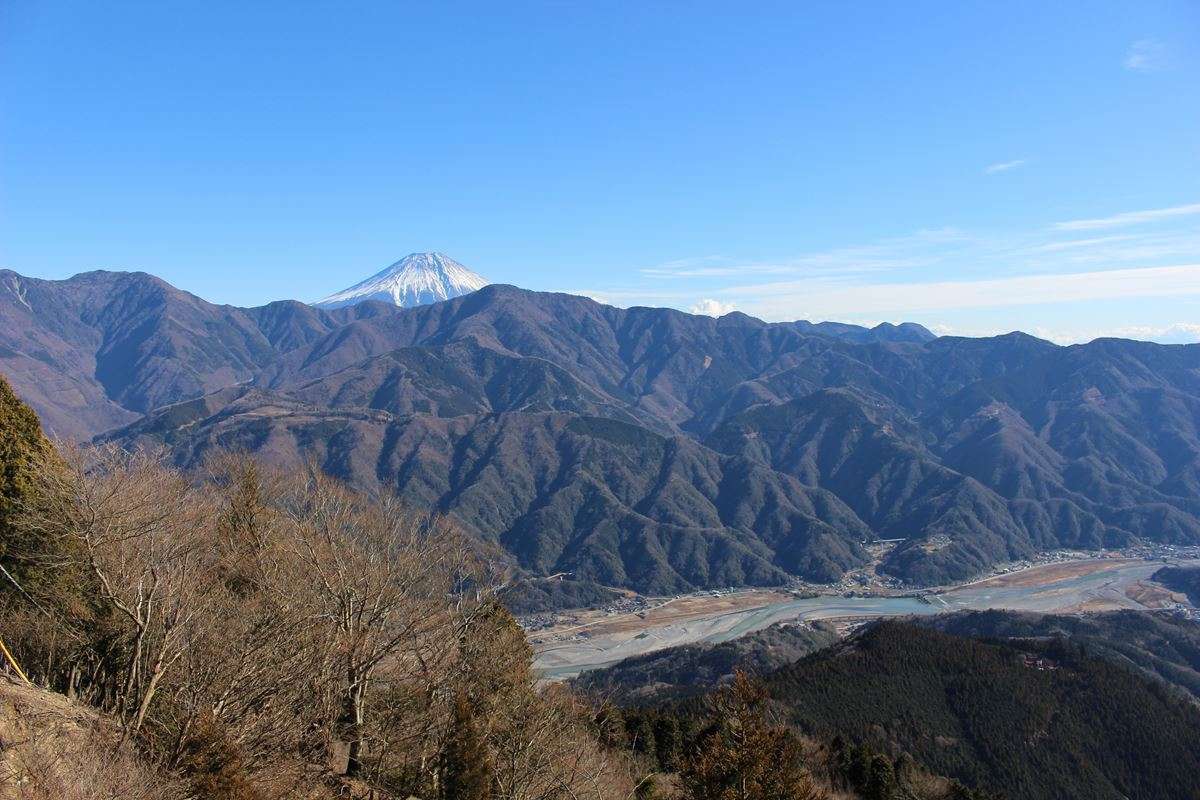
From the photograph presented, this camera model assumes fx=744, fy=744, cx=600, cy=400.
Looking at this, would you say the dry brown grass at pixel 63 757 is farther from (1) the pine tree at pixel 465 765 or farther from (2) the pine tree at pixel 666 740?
(2) the pine tree at pixel 666 740

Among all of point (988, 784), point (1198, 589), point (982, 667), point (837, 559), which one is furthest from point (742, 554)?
point (988, 784)

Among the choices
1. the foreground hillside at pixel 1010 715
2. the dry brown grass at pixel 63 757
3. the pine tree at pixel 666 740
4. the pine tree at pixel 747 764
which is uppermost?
the dry brown grass at pixel 63 757

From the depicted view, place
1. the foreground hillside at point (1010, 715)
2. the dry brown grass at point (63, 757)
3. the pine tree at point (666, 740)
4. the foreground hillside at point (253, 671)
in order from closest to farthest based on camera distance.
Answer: the dry brown grass at point (63, 757) → the foreground hillside at point (253, 671) → the pine tree at point (666, 740) → the foreground hillside at point (1010, 715)

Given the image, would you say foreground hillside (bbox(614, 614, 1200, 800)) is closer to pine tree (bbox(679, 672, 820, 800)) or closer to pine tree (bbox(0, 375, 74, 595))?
pine tree (bbox(679, 672, 820, 800))

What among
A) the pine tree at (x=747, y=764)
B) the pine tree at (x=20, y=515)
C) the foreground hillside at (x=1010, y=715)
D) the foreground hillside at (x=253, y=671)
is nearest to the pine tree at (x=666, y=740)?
the foreground hillside at (x=253, y=671)

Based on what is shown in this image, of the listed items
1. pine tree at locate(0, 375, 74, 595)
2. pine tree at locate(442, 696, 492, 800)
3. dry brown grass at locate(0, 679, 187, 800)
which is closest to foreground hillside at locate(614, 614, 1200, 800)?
pine tree at locate(442, 696, 492, 800)

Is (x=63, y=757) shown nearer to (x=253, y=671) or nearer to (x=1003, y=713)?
A: (x=253, y=671)

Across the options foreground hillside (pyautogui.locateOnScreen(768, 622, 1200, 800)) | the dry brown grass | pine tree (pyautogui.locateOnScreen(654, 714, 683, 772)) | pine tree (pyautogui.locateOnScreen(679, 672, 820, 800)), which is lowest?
foreground hillside (pyautogui.locateOnScreen(768, 622, 1200, 800))

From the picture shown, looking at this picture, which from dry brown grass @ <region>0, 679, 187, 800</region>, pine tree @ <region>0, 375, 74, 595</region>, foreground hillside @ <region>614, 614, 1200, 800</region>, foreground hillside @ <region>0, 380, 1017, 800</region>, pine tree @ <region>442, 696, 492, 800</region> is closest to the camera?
dry brown grass @ <region>0, 679, 187, 800</region>

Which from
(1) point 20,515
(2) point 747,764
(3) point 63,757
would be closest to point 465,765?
(2) point 747,764
